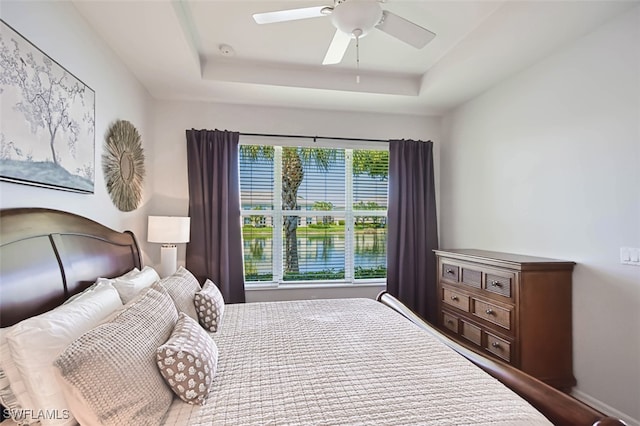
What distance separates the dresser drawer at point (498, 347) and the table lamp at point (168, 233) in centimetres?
269

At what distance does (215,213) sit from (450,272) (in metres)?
2.37

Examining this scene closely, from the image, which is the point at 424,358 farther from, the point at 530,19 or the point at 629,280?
the point at 530,19

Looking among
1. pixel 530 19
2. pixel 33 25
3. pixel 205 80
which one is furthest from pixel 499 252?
pixel 33 25

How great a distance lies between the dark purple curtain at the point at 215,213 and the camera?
10.8 feet

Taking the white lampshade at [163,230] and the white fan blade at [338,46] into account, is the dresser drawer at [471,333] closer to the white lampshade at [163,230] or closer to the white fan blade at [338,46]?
the white fan blade at [338,46]

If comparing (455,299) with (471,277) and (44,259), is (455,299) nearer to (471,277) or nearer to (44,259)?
(471,277)

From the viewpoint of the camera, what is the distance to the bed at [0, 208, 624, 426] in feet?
3.62

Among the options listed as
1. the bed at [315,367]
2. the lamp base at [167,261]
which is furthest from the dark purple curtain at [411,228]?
the lamp base at [167,261]

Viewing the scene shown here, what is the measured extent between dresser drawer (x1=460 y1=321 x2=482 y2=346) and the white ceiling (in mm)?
2173

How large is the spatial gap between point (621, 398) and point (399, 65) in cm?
296

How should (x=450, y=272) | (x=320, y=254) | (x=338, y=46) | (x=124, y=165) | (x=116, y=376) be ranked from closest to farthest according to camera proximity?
1. (x=116, y=376)
2. (x=338, y=46)
3. (x=124, y=165)
4. (x=450, y=272)
5. (x=320, y=254)

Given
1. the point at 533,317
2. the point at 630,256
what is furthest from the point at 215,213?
the point at 630,256

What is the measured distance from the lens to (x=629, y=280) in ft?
6.53

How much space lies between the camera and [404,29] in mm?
1953
